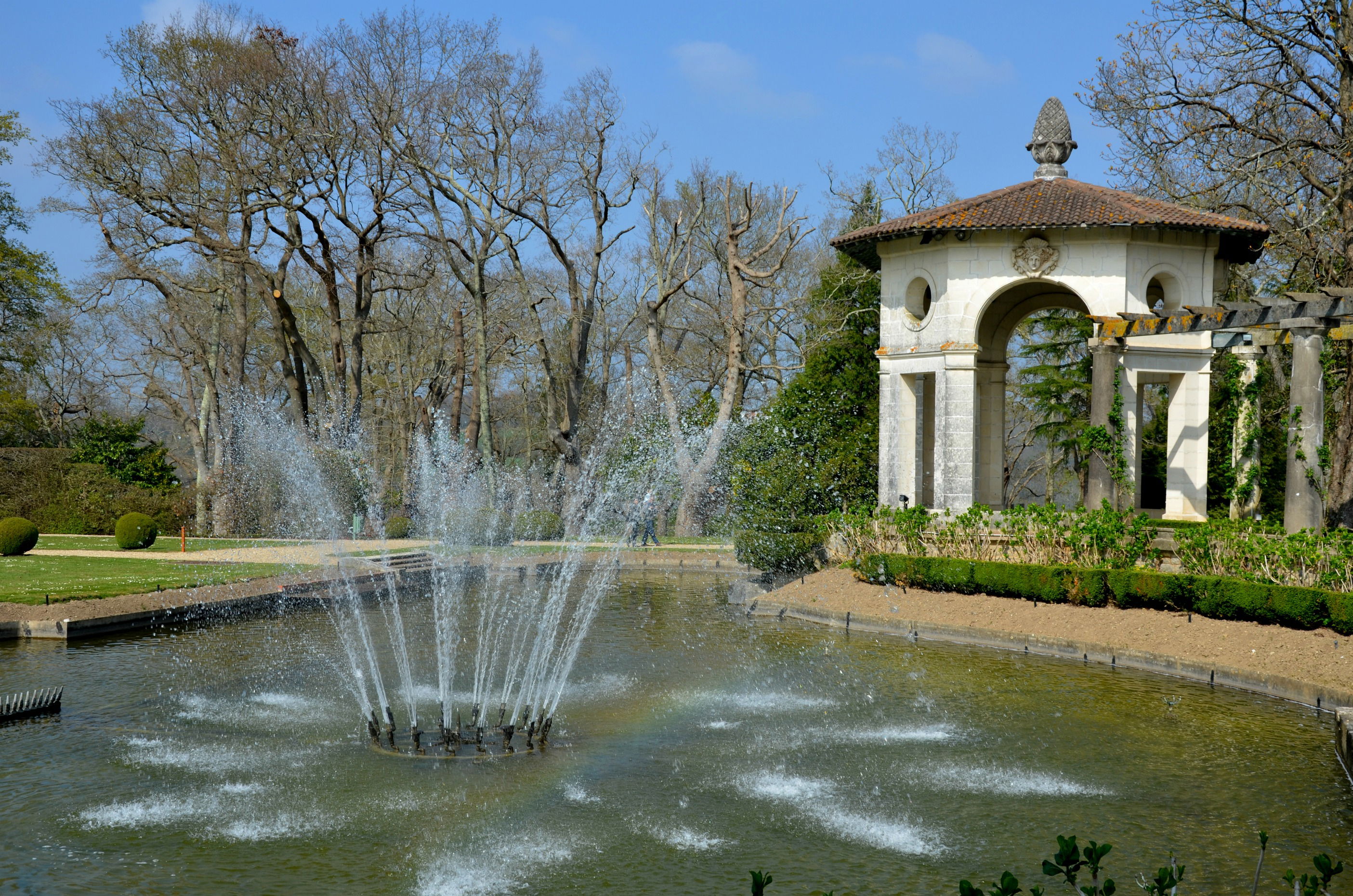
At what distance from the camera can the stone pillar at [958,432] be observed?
21.6 m

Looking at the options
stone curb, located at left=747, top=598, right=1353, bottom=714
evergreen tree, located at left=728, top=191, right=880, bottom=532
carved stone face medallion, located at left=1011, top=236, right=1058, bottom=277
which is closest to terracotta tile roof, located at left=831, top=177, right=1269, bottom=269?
carved stone face medallion, located at left=1011, top=236, right=1058, bottom=277

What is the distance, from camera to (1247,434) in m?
20.3

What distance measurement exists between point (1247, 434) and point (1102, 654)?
807 centimetres

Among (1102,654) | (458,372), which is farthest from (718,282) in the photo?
(1102,654)

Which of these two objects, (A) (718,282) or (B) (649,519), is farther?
(A) (718,282)

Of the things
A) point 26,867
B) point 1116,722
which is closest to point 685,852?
point 26,867

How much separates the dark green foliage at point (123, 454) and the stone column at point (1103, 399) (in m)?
28.2

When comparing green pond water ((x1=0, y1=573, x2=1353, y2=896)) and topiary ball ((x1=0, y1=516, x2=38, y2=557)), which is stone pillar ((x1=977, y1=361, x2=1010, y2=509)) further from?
topiary ball ((x1=0, y1=516, x2=38, y2=557))

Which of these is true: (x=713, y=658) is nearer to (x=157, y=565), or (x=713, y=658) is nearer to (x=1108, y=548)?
(x=1108, y=548)

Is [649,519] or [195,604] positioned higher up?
[649,519]

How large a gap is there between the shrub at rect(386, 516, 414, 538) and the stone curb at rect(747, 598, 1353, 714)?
16.5 metres

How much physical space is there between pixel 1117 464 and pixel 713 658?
8576 millimetres

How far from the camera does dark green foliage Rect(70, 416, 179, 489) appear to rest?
3431 cm

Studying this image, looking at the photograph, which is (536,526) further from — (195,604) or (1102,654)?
(1102,654)
